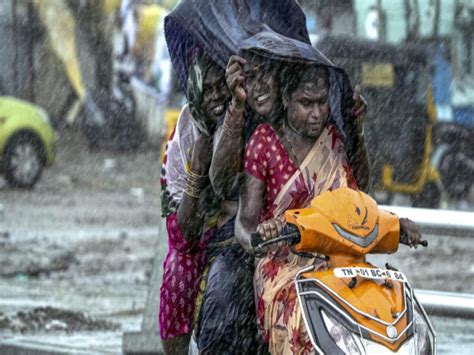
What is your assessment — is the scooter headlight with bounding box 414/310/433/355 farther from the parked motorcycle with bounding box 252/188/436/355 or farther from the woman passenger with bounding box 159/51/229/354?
the woman passenger with bounding box 159/51/229/354

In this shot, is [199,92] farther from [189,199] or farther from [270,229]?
[270,229]

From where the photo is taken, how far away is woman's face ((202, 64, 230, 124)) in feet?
14.9

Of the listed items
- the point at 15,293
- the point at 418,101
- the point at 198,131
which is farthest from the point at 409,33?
the point at 198,131

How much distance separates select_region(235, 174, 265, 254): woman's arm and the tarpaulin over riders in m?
0.08

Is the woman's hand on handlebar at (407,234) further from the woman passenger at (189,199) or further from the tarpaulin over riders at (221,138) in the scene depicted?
the woman passenger at (189,199)

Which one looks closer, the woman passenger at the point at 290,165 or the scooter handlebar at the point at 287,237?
the scooter handlebar at the point at 287,237

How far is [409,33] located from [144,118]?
4.45 metres

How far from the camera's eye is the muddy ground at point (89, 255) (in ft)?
30.5

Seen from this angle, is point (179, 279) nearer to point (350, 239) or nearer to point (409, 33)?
point (350, 239)

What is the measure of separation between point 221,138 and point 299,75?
318 mm

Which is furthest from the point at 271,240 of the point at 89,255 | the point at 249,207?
the point at 89,255

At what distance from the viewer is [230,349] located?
444cm

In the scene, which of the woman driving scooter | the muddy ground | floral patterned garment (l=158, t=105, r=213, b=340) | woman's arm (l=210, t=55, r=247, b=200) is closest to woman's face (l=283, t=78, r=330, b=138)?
the woman driving scooter

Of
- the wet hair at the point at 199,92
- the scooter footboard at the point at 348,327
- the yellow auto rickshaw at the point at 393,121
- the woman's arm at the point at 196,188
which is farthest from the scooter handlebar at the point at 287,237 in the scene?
the yellow auto rickshaw at the point at 393,121
